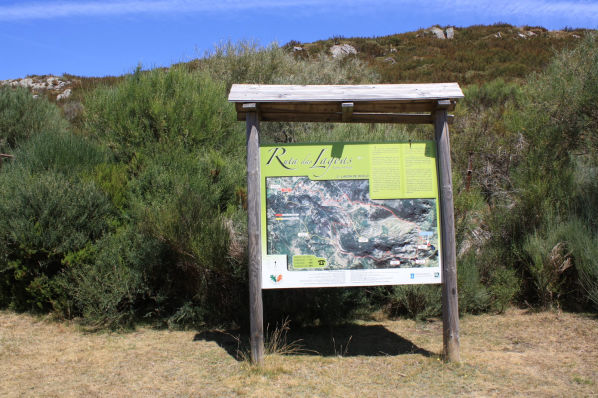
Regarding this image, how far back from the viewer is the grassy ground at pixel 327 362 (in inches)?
163

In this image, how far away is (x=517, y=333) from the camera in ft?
18.4

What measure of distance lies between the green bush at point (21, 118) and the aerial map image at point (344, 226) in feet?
32.7

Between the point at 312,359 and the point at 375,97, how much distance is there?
2.73 metres

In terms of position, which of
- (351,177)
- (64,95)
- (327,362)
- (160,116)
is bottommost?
(327,362)

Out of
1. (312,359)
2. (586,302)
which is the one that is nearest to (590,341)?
(586,302)

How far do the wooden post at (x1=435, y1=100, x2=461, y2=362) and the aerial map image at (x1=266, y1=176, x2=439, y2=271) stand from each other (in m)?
0.10

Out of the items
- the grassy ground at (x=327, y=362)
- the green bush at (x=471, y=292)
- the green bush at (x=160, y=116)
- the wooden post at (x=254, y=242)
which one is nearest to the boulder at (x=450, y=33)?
the green bush at (x=160, y=116)

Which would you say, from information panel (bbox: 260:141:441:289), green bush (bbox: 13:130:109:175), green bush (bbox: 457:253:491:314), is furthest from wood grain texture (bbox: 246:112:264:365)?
green bush (bbox: 13:130:109:175)

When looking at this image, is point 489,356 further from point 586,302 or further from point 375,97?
point 375,97

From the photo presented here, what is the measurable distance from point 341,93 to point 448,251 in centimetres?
186

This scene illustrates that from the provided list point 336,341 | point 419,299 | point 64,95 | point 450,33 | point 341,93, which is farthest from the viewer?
point 450,33

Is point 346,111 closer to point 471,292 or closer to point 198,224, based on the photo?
point 198,224

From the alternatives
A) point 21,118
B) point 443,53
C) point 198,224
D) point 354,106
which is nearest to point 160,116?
point 198,224

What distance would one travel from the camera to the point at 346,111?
4762 millimetres
